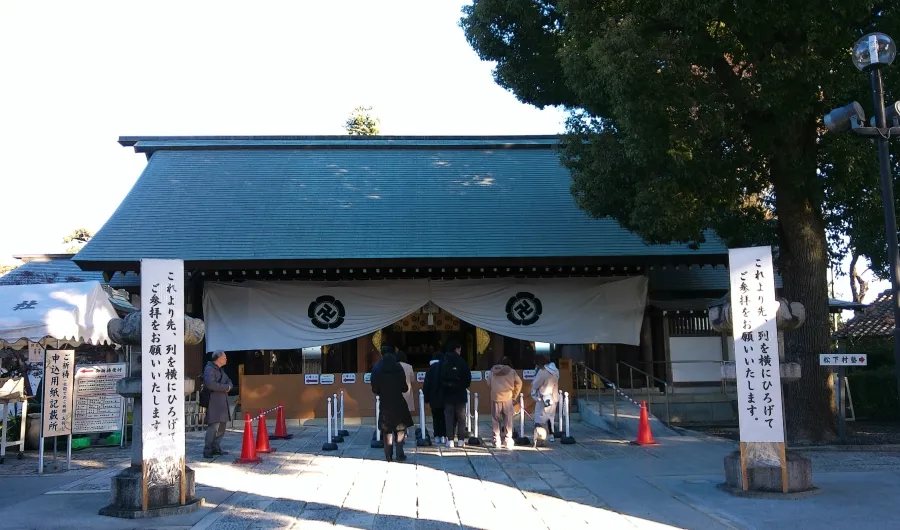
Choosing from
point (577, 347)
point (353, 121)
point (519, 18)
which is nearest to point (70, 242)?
point (353, 121)

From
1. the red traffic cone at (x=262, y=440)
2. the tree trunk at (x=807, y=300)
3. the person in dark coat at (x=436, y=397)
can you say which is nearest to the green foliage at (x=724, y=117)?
the tree trunk at (x=807, y=300)

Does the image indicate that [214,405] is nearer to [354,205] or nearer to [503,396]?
[503,396]

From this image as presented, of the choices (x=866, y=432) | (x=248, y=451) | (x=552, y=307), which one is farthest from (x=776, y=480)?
Result: (x=552, y=307)

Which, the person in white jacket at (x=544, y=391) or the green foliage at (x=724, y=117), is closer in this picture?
the green foliage at (x=724, y=117)

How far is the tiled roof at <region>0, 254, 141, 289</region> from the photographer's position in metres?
19.5

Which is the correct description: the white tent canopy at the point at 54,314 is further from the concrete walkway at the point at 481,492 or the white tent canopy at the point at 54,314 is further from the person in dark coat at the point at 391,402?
the person in dark coat at the point at 391,402

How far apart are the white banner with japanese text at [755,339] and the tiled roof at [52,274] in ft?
49.8

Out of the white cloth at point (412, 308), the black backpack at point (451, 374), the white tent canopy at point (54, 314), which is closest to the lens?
the white tent canopy at point (54, 314)

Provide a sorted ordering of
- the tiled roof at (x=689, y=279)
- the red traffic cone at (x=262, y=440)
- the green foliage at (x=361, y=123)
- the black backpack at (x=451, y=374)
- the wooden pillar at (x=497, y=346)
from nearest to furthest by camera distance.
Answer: the red traffic cone at (x=262, y=440), the black backpack at (x=451, y=374), the wooden pillar at (x=497, y=346), the tiled roof at (x=689, y=279), the green foliage at (x=361, y=123)

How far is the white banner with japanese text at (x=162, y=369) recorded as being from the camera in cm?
789

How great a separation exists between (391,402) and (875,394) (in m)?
12.2

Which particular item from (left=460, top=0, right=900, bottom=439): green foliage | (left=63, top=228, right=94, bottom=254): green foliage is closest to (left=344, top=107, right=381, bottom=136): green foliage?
(left=63, top=228, right=94, bottom=254): green foliage

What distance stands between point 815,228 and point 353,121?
1298 inches

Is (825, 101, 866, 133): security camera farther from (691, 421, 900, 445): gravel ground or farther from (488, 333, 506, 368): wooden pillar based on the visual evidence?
(488, 333, 506, 368): wooden pillar
